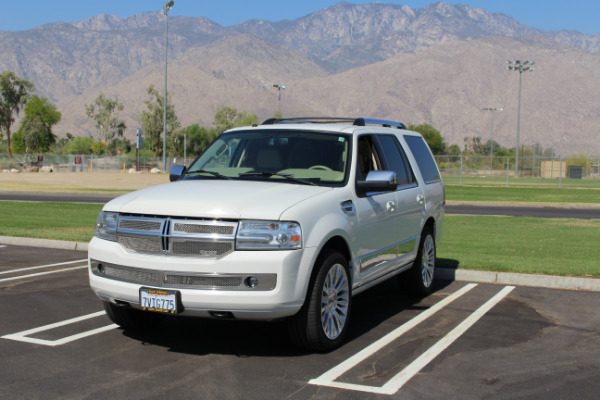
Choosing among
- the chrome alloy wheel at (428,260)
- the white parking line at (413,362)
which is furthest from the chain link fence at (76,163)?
the white parking line at (413,362)

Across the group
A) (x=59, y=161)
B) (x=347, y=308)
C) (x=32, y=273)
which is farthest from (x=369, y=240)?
(x=59, y=161)

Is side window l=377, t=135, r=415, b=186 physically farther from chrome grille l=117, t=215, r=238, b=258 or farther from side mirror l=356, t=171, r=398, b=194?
chrome grille l=117, t=215, r=238, b=258

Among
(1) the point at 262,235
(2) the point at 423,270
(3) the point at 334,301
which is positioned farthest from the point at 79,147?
(1) the point at 262,235

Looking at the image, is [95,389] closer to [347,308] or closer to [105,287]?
[105,287]

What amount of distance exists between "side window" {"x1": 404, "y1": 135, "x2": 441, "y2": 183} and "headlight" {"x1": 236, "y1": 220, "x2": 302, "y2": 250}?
140 inches

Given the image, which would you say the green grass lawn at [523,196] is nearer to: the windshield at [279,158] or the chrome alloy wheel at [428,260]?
the chrome alloy wheel at [428,260]

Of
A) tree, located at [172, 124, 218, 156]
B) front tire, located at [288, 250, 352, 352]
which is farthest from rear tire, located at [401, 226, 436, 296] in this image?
tree, located at [172, 124, 218, 156]

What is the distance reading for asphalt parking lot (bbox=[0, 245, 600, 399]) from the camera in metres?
5.08

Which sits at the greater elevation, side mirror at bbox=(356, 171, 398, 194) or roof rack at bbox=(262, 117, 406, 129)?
roof rack at bbox=(262, 117, 406, 129)

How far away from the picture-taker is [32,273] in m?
9.68

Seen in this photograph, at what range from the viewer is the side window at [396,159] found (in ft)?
25.6

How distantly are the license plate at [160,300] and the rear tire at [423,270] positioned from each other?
3.71 m

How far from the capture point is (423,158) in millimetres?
9055

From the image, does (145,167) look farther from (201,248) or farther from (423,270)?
(201,248)
